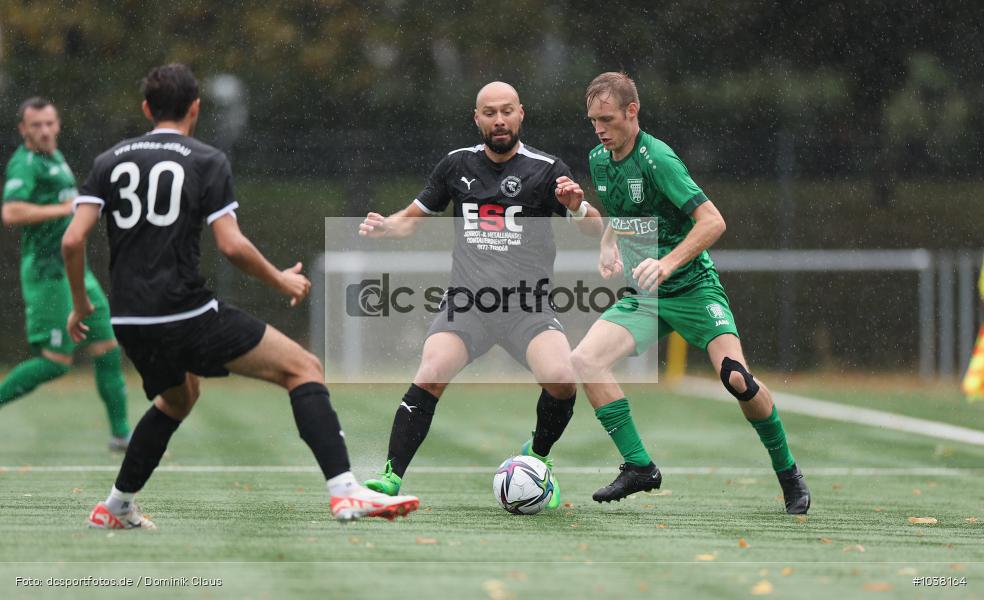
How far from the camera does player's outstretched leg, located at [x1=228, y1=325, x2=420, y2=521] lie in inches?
213

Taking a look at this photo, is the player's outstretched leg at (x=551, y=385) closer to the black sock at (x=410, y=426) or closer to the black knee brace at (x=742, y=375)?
the black sock at (x=410, y=426)

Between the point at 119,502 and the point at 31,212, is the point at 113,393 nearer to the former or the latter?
the point at 31,212

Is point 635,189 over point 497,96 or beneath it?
beneath

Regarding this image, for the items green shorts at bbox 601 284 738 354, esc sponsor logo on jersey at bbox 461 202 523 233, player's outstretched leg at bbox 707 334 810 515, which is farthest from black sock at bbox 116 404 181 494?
player's outstretched leg at bbox 707 334 810 515

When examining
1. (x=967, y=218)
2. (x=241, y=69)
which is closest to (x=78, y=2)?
(x=241, y=69)

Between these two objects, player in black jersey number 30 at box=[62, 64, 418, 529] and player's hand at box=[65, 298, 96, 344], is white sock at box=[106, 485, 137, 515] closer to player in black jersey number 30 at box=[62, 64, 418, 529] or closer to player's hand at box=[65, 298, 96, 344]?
player in black jersey number 30 at box=[62, 64, 418, 529]

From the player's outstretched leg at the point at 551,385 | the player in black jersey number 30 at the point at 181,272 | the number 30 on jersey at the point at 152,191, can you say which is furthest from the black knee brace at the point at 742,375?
the number 30 on jersey at the point at 152,191

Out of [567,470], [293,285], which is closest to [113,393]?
[567,470]

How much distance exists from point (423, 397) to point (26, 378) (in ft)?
12.0

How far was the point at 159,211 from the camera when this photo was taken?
5.34 meters

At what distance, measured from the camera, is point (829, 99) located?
1883 centimetres

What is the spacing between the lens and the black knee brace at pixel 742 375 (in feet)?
21.7

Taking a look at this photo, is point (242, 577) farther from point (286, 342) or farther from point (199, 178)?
point (199, 178)

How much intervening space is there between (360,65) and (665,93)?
406 cm
